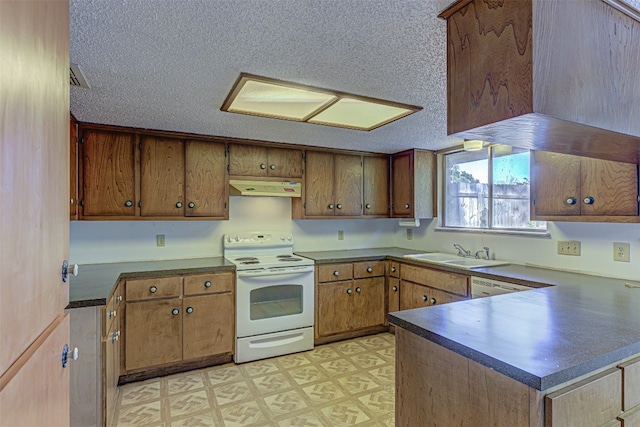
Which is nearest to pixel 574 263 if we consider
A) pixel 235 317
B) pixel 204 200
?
pixel 235 317

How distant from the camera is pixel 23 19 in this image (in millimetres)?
691

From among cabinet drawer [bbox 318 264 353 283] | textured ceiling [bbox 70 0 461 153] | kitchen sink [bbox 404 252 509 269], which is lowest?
cabinet drawer [bbox 318 264 353 283]

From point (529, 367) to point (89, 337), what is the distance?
79.2 inches

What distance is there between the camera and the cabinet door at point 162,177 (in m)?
2.96

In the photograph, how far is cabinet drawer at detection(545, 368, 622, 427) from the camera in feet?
3.12

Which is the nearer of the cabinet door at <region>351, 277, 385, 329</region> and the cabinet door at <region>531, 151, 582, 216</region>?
the cabinet door at <region>531, 151, 582, 216</region>

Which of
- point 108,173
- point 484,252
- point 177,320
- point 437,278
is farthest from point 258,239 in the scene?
point 484,252

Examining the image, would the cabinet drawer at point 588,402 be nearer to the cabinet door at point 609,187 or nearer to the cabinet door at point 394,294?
the cabinet door at point 609,187

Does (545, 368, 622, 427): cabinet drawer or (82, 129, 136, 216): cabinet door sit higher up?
(82, 129, 136, 216): cabinet door

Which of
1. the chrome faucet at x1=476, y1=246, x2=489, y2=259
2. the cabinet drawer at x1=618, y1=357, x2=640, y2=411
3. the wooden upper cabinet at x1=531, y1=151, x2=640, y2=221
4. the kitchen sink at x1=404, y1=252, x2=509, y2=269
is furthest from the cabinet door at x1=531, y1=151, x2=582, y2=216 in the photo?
the cabinet drawer at x1=618, y1=357, x2=640, y2=411

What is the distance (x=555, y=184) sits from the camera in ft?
7.84

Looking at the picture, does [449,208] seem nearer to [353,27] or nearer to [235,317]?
[235,317]

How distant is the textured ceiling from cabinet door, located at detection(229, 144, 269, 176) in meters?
0.87

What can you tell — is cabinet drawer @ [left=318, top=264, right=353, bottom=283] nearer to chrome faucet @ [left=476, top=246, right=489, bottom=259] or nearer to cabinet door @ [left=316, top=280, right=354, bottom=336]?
cabinet door @ [left=316, top=280, right=354, bottom=336]
